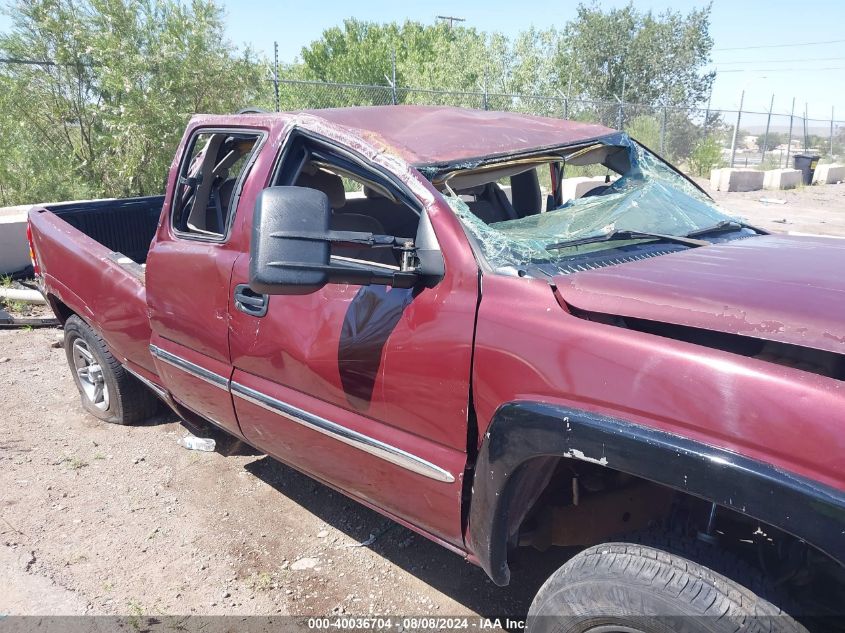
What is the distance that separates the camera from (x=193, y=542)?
11.2 feet

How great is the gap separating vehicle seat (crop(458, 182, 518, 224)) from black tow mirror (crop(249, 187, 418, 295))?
4.94ft

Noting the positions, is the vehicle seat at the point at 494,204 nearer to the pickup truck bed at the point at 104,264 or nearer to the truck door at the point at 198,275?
the truck door at the point at 198,275

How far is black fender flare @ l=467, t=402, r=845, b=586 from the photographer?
155cm

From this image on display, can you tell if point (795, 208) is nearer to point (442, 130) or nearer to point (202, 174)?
point (442, 130)

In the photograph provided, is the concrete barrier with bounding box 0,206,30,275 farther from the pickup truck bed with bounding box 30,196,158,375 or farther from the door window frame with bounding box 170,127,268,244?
the door window frame with bounding box 170,127,268,244

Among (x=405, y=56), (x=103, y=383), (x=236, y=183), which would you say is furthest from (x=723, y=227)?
(x=405, y=56)

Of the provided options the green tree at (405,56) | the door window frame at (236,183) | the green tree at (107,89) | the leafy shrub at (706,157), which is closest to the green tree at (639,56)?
the green tree at (405,56)

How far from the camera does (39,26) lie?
10.1m

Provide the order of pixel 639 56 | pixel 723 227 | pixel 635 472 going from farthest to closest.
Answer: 1. pixel 639 56
2. pixel 723 227
3. pixel 635 472

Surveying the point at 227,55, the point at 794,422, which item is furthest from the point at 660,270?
the point at 227,55

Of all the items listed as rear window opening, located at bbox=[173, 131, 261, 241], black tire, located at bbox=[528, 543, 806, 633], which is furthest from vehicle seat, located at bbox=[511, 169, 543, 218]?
black tire, located at bbox=[528, 543, 806, 633]

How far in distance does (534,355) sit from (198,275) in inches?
70.4

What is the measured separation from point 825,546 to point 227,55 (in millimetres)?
11088

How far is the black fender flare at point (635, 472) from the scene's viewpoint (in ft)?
5.08
